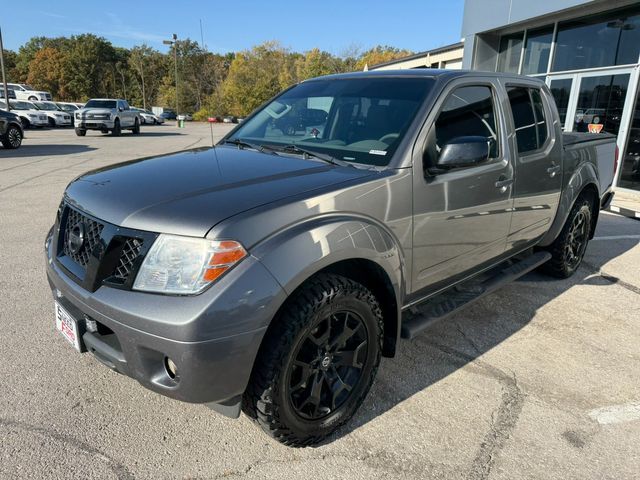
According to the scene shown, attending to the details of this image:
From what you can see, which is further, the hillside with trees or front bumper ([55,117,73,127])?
the hillside with trees

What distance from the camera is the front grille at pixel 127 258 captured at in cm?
199

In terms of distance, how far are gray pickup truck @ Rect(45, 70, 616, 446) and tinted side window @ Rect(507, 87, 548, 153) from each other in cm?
4

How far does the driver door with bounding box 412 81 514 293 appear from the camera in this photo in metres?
2.72

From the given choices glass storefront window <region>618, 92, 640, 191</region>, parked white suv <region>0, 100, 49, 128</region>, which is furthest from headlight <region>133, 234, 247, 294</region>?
parked white suv <region>0, 100, 49, 128</region>

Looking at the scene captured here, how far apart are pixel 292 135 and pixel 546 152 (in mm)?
2112

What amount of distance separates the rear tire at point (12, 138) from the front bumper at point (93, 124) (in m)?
7.26

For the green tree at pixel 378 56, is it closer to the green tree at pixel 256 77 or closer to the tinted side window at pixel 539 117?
the green tree at pixel 256 77

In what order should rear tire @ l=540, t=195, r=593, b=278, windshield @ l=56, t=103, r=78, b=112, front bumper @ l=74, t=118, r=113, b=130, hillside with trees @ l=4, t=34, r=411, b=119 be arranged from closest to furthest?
rear tire @ l=540, t=195, r=593, b=278, front bumper @ l=74, t=118, r=113, b=130, windshield @ l=56, t=103, r=78, b=112, hillside with trees @ l=4, t=34, r=411, b=119

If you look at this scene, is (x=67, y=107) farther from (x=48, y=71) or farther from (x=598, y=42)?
(x=48, y=71)

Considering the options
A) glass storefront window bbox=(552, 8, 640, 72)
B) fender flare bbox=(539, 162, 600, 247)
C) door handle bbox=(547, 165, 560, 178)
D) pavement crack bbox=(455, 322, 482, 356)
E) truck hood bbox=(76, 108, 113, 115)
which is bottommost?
pavement crack bbox=(455, 322, 482, 356)

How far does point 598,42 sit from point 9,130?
55.5 ft

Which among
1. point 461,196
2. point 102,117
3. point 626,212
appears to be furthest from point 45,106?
point 461,196

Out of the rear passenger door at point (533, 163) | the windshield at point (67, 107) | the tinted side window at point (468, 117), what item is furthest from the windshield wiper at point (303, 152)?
the windshield at point (67, 107)

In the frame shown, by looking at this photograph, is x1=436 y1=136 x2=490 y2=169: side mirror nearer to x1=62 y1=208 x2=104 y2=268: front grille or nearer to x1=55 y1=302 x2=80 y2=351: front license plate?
x1=62 y1=208 x2=104 y2=268: front grille
